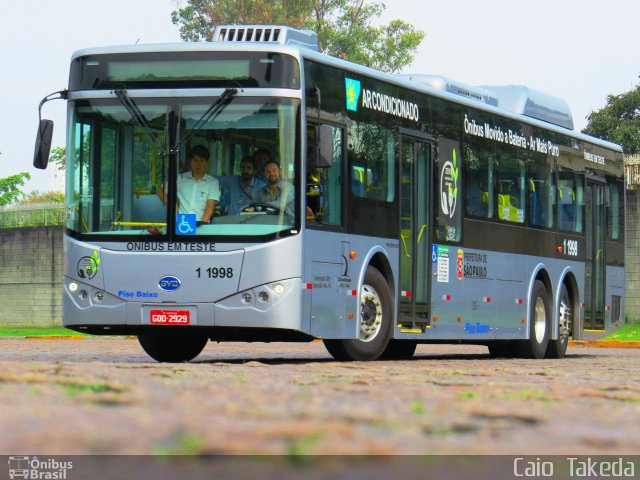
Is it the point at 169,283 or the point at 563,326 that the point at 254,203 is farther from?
the point at 563,326

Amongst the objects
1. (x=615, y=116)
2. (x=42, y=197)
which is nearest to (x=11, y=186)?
(x=42, y=197)

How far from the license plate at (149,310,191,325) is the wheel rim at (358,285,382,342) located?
2180mm

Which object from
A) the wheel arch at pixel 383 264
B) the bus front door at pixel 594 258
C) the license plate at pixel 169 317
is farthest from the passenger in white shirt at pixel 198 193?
the bus front door at pixel 594 258

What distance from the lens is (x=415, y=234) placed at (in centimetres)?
1755

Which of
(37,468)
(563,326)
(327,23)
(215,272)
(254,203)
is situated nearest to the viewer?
(37,468)

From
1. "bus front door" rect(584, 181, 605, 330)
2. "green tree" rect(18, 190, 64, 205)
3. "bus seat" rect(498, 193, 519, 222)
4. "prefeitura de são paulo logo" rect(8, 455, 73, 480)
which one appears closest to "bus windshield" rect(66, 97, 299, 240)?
"bus seat" rect(498, 193, 519, 222)

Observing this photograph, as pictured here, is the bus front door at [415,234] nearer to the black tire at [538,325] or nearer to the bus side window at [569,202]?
the black tire at [538,325]

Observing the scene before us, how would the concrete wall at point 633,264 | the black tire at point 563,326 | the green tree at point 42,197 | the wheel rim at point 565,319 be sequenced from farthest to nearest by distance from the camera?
1. the green tree at point 42,197
2. the concrete wall at point 633,264
3. the wheel rim at point 565,319
4. the black tire at point 563,326

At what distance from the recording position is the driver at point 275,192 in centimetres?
1488

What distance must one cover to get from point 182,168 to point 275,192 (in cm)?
102

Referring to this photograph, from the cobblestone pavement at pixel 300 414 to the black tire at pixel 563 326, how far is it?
403 inches

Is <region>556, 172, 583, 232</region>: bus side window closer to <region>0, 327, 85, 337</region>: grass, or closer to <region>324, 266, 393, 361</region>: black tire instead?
<region>324, 266, 393, 361</region>: black tire

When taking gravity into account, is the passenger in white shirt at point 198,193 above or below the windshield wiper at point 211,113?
below

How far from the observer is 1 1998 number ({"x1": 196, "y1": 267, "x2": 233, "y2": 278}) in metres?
14.8
